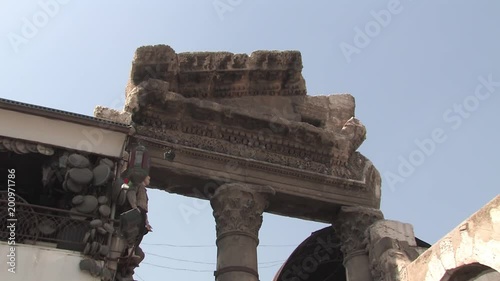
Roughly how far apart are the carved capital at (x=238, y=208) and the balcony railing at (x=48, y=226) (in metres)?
A: 2.52

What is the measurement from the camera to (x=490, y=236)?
7.13m

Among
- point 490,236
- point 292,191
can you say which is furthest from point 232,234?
point 490,236

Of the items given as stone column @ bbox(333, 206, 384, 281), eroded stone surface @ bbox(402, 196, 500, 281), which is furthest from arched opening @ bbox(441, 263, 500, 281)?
stone column @ bbox(333, 206, 384, 281)

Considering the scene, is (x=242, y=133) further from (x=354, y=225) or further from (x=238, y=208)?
(x=354, y=225)

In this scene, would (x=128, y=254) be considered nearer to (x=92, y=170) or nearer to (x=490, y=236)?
(x=92, y=170)

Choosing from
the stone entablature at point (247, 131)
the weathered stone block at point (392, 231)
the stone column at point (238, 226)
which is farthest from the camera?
the stone entablature at point (247, 131)

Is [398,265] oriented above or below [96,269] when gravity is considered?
above

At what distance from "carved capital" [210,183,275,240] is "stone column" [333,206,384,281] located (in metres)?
1.43

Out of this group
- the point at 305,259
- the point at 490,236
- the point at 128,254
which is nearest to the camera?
the point at 490,236

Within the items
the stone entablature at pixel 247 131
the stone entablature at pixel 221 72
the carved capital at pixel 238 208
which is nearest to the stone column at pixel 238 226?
the carved capital at pixel 238 208

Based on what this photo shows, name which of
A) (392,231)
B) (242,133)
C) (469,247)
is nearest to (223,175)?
(242,133)

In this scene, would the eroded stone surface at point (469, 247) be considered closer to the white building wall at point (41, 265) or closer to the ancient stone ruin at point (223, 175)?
the ancient stone ruin at point (223, 175)

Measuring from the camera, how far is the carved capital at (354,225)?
10688 millimetres

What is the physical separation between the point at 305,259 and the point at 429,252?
15.7 feet
